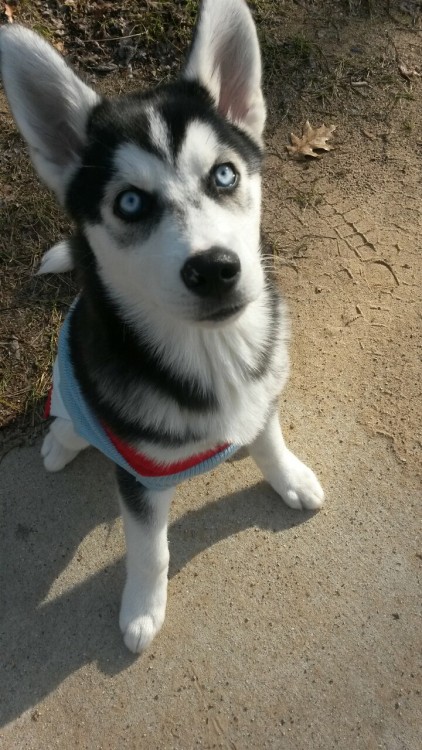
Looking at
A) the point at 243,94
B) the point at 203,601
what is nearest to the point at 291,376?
the point at 203,601

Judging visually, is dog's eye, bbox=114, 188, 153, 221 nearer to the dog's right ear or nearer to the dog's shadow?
the dog's right ear

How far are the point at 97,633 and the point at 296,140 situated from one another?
10.4 feet

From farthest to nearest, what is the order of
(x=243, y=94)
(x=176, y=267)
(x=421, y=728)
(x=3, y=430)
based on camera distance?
(x=3, y=430), (x=421, y=728), (x=243, y=94), (x=176, y=267)

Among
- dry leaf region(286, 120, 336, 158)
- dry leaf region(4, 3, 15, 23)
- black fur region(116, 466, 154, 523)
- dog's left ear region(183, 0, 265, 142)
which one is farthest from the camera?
dry leaf region(4, 3, 15, 23)

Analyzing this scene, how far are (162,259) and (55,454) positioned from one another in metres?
1.61

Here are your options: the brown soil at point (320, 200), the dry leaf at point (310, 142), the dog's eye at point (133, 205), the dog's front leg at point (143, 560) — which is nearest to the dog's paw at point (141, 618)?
the dog's front leg at point (143, 560)

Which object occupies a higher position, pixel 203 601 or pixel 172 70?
pixel 172 70

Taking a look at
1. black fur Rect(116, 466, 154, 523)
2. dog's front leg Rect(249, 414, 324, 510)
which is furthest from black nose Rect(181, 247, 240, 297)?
dog's front leg Rect(249, 414, 324, 510)

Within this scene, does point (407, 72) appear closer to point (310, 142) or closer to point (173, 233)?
point (310, 142)

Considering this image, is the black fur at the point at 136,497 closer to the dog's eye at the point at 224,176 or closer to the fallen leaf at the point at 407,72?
the dog's eye at the point at 224,176

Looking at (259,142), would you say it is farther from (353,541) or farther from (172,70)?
(172,70)

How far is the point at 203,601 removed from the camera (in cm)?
267

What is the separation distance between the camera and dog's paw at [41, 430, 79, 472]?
2.95 metres

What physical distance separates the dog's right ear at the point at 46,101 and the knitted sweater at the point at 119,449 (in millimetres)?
736
